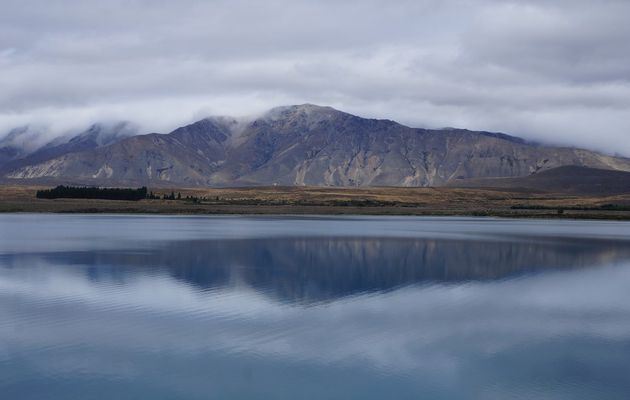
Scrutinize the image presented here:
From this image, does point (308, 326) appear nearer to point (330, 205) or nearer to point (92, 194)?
point (330, 205)

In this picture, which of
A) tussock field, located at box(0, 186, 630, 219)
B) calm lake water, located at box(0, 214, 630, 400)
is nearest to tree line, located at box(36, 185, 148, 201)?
tussock field, located at box(0, 186, 630, 219)

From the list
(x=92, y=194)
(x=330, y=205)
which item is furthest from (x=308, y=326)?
(x=92, y=194)

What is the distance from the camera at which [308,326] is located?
1944cm

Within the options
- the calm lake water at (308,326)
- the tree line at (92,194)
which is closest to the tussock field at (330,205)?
the tree line at (92,194)

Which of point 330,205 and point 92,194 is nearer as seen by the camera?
point 92,194

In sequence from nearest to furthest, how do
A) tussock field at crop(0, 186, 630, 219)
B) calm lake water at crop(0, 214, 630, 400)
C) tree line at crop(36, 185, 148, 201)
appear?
calm lake water at crop(0, 214, 630, 400)
tussock field at crop(0, 186, 630, 219)
tree line at crop(36, 185, 148, 201)

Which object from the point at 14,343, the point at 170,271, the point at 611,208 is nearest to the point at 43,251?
the point at 170,271

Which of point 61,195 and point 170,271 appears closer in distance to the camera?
point 170,271

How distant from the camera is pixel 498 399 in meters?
13.8

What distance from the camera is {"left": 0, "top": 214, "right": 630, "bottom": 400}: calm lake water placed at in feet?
47.6

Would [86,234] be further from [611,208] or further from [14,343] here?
[611,208]

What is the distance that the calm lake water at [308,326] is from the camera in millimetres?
14500

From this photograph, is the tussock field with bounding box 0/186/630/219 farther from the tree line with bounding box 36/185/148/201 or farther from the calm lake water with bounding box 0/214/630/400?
the calm lake water with bounding box 0/214/630/400

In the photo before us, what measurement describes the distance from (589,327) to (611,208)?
97.3 meters
